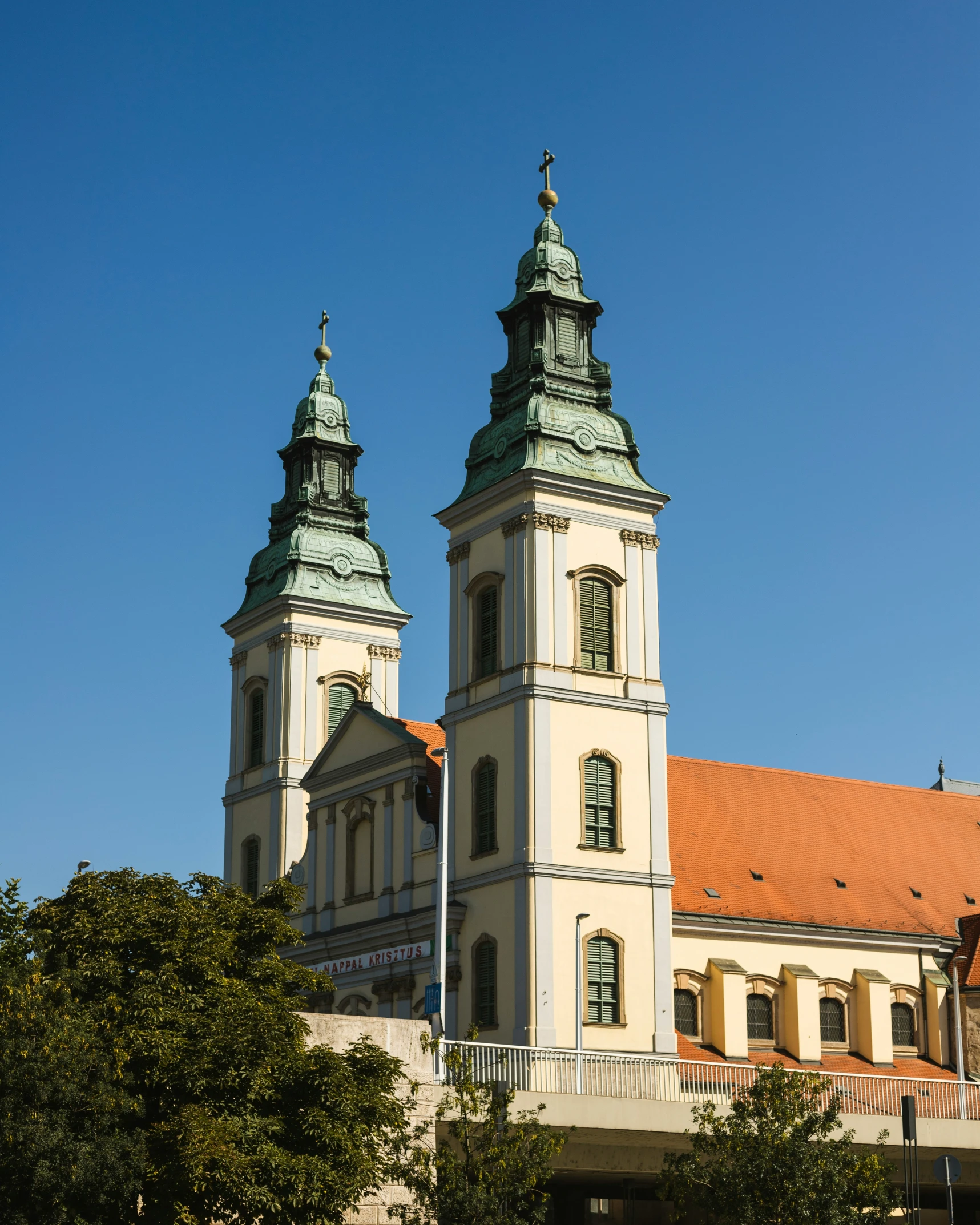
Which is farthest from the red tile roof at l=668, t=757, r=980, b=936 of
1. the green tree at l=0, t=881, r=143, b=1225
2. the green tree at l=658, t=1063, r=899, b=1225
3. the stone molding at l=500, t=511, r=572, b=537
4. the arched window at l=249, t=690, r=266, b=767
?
the green tree at l=0, t=881, r=143, b=1225

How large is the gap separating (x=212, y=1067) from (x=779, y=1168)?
9.85 m

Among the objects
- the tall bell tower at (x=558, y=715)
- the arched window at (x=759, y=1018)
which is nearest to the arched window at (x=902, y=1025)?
the arched window at (x=759, y=1018)

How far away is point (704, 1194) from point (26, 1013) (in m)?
12.3

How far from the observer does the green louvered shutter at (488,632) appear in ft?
156

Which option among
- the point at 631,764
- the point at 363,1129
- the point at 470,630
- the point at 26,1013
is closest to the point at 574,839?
the point at 631,764

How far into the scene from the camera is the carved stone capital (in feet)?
154

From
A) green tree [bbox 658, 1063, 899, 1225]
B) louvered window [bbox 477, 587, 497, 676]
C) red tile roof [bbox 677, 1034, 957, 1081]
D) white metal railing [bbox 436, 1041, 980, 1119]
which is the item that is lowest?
green tree [bbox 658, 1063, 899, 1225]

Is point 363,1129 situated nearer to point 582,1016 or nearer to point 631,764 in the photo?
point 582,1016

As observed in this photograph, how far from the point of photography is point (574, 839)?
4494 cm

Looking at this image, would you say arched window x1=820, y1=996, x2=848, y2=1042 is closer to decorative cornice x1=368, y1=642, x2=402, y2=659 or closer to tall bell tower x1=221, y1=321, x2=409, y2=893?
tall bell tower x1=221, y1=321, x2=409, y2=893

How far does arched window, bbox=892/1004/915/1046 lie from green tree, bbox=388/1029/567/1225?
79.8 feet

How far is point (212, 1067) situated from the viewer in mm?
27156

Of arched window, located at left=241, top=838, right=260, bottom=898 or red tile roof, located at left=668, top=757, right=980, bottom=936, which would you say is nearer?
red tile roof, located at left=668, top=757, right=980, bottom=936

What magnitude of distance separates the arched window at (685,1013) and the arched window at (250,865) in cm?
1586
